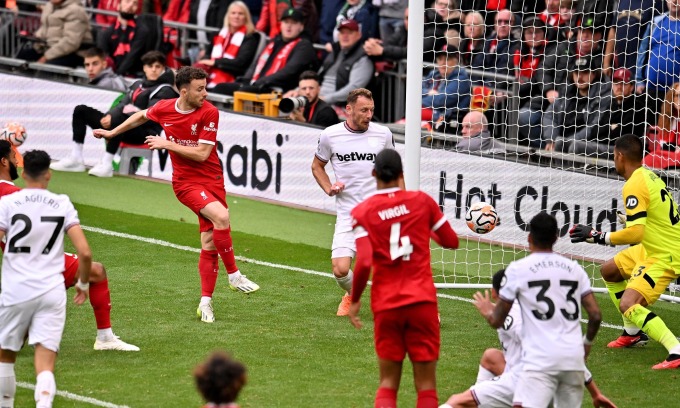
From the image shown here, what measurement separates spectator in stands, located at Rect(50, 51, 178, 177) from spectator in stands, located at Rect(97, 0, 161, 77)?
139 centimetres

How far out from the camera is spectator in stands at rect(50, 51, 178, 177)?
642 inches

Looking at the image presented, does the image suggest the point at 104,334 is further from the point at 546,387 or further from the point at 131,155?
the point at 131,155

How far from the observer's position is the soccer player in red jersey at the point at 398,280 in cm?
718

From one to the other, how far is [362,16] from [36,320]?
10685mm

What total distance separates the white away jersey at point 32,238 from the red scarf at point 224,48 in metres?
10.6

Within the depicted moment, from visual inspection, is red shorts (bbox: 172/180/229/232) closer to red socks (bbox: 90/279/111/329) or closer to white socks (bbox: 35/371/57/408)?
red socks (bbox: 90/279/111/329)

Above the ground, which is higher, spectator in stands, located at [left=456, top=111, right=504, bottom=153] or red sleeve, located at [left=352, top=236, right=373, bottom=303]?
red sleeve, located at [left=352, top=236, right=373, bottom=303]

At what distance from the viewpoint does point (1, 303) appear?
24.9 ft

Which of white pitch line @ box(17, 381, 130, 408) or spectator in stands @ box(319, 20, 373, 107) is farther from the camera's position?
spectator in stands @ box(319, 20, 373, 107)

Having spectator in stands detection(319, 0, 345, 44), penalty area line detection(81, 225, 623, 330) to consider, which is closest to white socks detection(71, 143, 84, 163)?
penalty area line detection(81, 225, 623, 330)

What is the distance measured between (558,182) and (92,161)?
7.63 metres

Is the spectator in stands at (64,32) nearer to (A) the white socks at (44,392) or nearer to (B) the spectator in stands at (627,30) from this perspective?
(B) the spectator in stands at (627,30)

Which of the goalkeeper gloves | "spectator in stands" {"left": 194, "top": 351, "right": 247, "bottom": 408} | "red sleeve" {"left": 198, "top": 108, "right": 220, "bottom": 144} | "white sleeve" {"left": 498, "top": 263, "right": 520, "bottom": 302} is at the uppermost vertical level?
"spectator in stands" {"left": 194, "top": 351, "right": 247, "bottom": 408}

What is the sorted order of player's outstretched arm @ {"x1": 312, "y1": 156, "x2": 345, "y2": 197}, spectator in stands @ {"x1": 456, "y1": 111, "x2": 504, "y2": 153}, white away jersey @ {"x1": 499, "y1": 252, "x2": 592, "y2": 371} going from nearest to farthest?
white away jersey @ {"x1": 499, "y1": 252, "x2": 592, "y2": 371} < player's outstretched arm @ {"x1": 312, "y1": 156, "x2": 345, "y2": 197} < spectator in stands @ {"x1": 456, "y1": 111, "x2": 504, "y2": 153}
